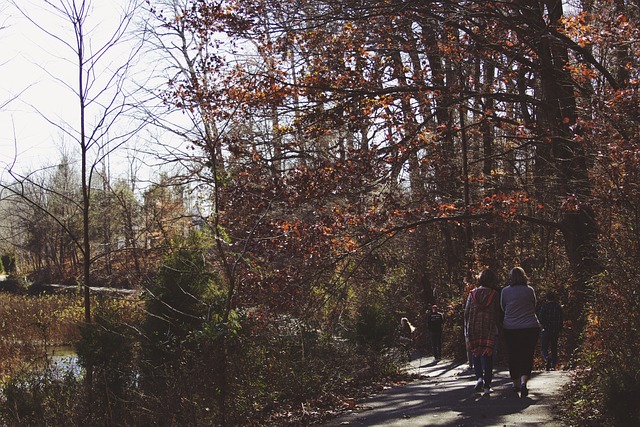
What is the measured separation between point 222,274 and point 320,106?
4.25 m

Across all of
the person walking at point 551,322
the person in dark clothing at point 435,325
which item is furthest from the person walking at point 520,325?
the person in dark clothing at point 435,325

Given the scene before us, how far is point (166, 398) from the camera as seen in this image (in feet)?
27.8

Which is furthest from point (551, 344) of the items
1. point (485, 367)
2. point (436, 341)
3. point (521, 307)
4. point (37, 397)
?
point (37, 397)

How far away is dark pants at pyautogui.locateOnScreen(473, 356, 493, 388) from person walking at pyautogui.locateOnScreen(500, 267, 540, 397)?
300 millimetres

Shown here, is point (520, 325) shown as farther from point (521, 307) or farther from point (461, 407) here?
point (461, 407)

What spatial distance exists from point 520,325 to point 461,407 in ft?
4.58

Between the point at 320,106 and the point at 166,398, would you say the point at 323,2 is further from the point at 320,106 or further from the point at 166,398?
the point at 166,398

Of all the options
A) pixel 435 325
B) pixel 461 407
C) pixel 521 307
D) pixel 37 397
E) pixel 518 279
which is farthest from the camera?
pixel 435 325

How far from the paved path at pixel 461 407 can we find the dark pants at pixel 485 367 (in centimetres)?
23

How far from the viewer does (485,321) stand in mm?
9617

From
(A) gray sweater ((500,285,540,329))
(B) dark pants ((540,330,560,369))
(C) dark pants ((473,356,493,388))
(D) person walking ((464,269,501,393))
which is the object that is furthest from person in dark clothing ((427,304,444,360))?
(A) gray sweater ((500,285,540,329))

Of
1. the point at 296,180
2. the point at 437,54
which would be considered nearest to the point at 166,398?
the point at 296,180

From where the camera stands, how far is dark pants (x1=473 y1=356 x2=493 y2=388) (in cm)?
959

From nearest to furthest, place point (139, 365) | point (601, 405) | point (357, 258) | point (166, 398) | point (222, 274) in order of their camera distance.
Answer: point (601, 405) → point (166, 398) → point (139, 365) → point (222, 274) → point (357, 258)
